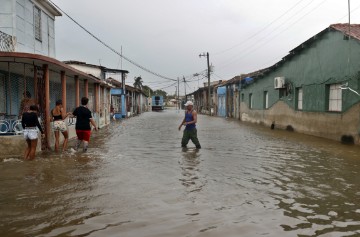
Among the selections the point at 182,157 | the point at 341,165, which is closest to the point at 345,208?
the point at 341,165

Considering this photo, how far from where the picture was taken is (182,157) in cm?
986

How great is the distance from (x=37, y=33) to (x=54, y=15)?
2.85 m

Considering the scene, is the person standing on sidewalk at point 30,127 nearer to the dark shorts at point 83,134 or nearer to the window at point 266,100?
the dark shorts at point 83,134

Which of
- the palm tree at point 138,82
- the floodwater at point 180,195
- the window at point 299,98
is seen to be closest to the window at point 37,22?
the floodwater at point 180,195

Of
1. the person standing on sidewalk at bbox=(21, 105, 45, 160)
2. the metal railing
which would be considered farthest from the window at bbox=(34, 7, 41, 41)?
the person standing on sidewalk at bbox=(21, 105, 45, 160)

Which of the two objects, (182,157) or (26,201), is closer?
(26,201)

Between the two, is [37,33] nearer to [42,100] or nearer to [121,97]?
[42,100]

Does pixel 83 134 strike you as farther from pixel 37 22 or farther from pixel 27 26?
pixel 37 22

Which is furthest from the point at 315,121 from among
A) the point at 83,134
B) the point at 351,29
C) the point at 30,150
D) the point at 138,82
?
the point at 138,82

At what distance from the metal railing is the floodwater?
560 cm

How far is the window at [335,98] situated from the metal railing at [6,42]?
12.7 m

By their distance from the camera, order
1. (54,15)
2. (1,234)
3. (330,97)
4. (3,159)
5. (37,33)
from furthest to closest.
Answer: (54,15)
(37,33)
(330,97)
(3,159)
(1,234)

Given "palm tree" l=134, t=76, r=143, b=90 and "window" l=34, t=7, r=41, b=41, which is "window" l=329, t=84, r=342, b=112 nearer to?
"window" l=34, t=7, r=41, b=41

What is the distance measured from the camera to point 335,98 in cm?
1445
